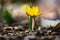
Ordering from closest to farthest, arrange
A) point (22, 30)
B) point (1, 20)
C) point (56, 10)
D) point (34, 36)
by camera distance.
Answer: point (34, 36), point (22, 30), point (1, 20), point (56, 10)

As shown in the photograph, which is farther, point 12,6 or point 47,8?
point 12,6

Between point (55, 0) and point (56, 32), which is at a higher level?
point (55, 0)

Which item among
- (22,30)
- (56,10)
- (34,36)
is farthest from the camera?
(56,10)

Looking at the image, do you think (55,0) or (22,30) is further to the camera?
(55,0)

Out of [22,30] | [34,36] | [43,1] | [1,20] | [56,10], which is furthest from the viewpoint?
[43,1]

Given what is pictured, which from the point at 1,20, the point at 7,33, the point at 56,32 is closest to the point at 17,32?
the point at 7,33

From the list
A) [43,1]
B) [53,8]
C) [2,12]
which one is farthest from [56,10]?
[2,12]

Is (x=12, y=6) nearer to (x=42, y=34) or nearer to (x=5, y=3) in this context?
(x=5, y=3)

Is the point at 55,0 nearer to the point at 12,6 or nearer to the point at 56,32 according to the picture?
the point at 12,6

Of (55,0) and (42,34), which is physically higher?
(55,0)
